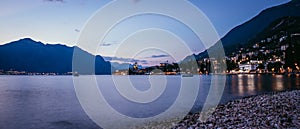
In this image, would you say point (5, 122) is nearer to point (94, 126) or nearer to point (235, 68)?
point (94, 126)

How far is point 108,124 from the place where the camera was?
13570 mm

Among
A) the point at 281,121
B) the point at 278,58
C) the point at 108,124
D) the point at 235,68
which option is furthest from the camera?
the point at 235,68

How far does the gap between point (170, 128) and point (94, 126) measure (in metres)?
5.24

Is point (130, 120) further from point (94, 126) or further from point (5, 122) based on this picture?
point (5, 122)

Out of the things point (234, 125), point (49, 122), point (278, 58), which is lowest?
point (49, 122)

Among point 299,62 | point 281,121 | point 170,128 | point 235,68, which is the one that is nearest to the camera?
point 281,121

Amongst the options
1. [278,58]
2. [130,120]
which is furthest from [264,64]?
[130,120]

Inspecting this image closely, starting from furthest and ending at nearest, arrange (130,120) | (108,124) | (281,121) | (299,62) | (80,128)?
(299,62) → (130,120) → (108,124) → (80,128) → (281,121)

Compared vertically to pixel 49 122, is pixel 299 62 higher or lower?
higher

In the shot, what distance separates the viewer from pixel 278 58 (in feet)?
514

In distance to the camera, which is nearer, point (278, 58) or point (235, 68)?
point (278, 58)

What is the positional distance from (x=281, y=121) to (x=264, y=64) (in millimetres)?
172484

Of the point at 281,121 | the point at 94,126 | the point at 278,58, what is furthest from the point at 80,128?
the point at 278,58

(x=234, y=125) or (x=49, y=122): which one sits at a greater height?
(x=234, y=125)
